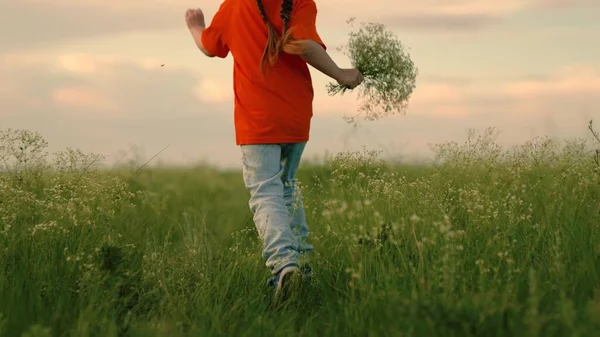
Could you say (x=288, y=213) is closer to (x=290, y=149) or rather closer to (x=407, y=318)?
(x=290, y=149)

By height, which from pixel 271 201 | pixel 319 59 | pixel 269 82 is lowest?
pixel 271 201

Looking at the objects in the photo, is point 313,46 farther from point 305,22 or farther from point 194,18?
point 194,18

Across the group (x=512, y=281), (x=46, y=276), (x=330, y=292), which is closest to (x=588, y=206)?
(x=512, y=281)

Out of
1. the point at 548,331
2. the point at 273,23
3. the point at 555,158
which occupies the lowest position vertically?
the point at 548,331

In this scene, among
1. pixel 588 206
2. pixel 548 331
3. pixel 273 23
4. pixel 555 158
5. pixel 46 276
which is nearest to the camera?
pixel 548 331

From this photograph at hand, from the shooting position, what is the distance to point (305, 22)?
15.2 feet

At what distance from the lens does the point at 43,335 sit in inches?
121

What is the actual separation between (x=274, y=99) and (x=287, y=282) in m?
1.09

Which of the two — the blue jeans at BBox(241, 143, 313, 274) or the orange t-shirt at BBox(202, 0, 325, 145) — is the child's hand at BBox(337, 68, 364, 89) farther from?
the blue jeans at BBox(241, 143, 313, 274)

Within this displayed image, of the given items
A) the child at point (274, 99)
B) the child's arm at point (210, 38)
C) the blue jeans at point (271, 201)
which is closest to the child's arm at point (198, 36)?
the child's arm at point (210, 38)

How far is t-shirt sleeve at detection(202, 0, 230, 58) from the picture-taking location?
4.93 metres

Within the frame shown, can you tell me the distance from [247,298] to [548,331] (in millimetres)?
1931

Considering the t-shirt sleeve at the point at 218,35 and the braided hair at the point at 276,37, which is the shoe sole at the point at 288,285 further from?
the t-shirt sleeve at the point at 218,35

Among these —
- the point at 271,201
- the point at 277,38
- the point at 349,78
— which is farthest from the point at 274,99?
the point at 271,201
